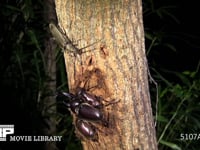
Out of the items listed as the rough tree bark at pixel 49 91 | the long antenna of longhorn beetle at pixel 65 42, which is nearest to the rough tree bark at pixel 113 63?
the long antenna of longhorn beetle at pixel 65 42

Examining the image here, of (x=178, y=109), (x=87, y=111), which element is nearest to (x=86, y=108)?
(x=87, y=111)

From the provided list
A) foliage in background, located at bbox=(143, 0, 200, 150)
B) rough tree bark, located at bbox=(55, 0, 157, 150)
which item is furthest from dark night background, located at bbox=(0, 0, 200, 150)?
rough tree bark, located at bbox=(55, 0, 157, 150)

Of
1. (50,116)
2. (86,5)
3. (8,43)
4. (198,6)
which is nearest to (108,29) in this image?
(86,5)

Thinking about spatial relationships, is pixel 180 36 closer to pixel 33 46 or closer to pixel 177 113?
pixel 177 113
